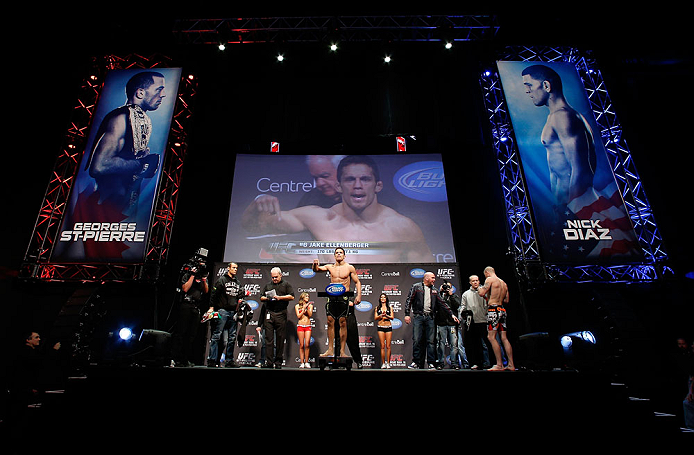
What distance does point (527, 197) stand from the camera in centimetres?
1000

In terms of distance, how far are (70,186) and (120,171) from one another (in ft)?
4.25

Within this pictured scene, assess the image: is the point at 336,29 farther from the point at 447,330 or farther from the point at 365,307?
the point at 447,330

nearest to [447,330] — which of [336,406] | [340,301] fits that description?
[340,301]

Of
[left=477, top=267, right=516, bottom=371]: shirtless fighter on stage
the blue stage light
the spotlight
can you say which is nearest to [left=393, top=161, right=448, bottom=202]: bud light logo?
[left=477, top=267, right=516, bottom=371]: shirtless fighter on stage

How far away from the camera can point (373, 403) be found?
4566 mm

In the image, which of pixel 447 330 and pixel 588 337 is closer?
pixel 447 330

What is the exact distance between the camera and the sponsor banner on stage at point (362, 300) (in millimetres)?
9336

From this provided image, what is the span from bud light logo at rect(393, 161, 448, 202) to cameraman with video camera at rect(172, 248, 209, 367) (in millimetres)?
6386

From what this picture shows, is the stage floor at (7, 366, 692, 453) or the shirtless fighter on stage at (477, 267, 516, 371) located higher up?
the shirtless fighter on stage at (477, 267, 516, 371)

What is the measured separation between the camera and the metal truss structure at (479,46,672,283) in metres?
9.23

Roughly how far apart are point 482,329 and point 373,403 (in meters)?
3.38

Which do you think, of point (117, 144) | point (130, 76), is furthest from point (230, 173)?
point (130, 76)

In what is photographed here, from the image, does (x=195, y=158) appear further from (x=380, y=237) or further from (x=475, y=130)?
(x=475, y=130)

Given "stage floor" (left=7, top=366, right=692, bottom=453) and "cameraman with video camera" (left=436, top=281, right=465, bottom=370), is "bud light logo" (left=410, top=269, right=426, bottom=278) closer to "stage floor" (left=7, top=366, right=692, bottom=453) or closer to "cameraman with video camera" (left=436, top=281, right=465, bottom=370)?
"cameraman with video camera" (left=436, top=281, right=465, bottom=370)
